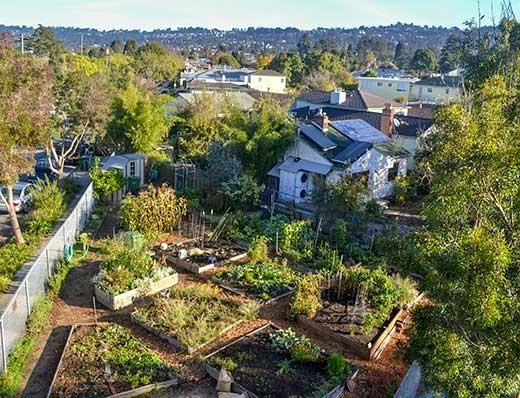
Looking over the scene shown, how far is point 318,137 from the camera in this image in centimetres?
2395

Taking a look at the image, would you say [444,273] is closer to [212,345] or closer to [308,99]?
[212,345]

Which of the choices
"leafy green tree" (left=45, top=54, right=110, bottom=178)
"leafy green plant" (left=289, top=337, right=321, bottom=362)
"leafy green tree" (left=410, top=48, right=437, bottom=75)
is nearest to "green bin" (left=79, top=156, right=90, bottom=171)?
"leafy green tree" (left=45, top=54, right=110, bottom=178)

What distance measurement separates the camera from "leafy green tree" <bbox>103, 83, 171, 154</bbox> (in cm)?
2870

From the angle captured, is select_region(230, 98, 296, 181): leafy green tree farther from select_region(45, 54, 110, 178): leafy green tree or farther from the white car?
the white car

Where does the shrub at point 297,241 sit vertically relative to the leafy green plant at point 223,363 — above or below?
above

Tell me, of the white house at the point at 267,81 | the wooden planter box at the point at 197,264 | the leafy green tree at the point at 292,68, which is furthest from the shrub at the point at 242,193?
the leafy green tree at the point at 292,68

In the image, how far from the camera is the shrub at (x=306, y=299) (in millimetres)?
12719

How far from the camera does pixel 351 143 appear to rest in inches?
963

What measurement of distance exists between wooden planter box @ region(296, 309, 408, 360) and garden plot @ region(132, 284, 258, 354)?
147cm

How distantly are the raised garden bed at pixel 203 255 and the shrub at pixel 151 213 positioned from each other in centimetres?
144

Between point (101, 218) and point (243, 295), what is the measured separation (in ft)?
29.6

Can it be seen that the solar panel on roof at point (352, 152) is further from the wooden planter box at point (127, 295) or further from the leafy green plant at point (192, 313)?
the wooden planter box at point (127, 295)

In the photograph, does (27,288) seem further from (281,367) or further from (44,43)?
(44,43)

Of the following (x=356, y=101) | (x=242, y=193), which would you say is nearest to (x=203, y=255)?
(x=242, y=193)
